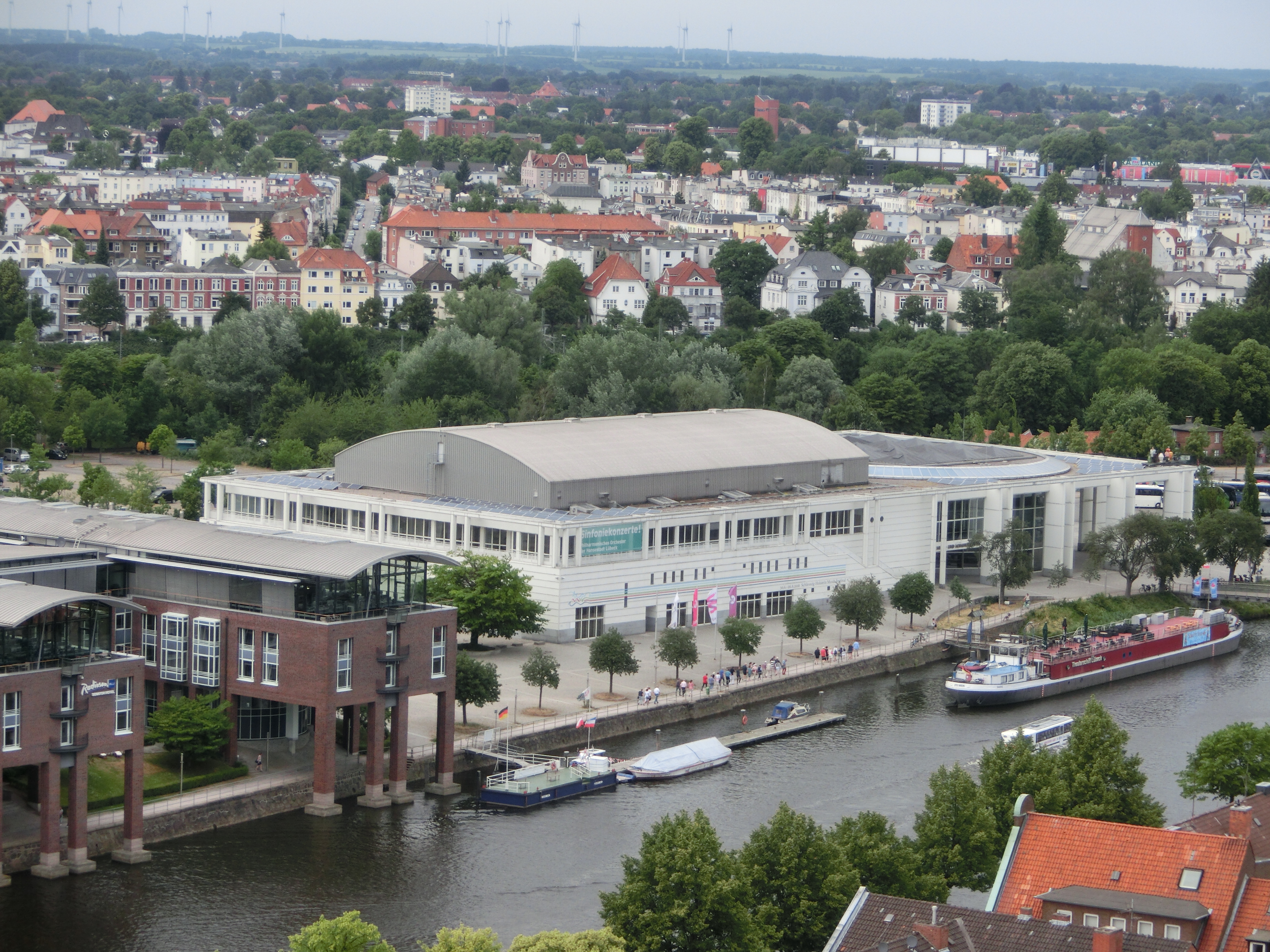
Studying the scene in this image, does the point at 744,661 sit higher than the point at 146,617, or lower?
lower

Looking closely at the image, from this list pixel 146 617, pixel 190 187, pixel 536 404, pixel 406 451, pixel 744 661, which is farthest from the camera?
pixel 190 187

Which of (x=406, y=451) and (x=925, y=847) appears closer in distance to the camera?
(x=925, y=847)

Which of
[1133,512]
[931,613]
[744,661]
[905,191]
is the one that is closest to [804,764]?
[744,661]

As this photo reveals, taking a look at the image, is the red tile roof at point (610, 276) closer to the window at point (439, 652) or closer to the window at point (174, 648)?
the window at point (439, 652)

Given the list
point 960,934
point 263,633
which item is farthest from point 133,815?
point 960,934

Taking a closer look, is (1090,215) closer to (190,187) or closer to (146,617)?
(190,187)

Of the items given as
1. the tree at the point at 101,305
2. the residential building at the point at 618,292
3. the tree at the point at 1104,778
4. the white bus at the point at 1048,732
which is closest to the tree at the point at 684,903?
the tree at the point at 1104,778

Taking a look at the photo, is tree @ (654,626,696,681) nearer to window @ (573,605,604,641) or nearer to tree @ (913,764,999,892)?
window @ (573,605,604,641)
